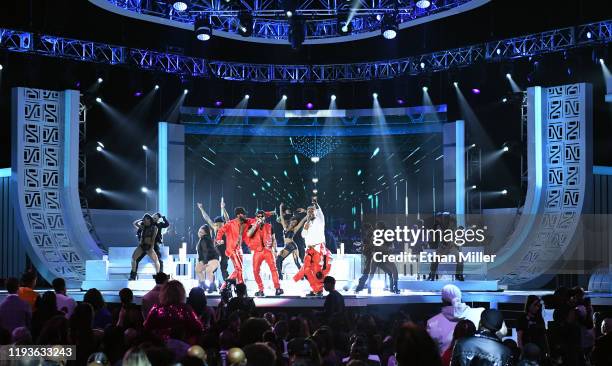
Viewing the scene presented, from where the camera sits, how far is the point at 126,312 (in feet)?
17.0

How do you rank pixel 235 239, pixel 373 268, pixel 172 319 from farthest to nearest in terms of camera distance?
pixel 373 268
pixel 235 239
pixel 172 319

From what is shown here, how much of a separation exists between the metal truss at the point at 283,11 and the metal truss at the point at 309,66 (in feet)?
2.98

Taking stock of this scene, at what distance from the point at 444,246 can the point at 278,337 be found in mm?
8852

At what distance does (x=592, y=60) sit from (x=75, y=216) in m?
10.4

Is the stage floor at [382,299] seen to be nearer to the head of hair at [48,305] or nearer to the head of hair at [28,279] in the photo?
the head of hair at [28,279]

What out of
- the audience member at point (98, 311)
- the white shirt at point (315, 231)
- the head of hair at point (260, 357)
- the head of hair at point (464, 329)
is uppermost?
the white shirt at point (315, 231)

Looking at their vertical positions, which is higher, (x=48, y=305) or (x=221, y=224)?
(x=221, y=224)

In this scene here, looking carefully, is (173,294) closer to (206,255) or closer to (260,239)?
(260,239)

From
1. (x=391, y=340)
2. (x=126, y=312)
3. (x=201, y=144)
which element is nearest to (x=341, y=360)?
(x=391, y=340)

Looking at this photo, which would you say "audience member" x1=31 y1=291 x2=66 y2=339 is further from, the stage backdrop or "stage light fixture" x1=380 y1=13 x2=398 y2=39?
"stage light fixture" x1=380 y1=13 x2=398 y2=39

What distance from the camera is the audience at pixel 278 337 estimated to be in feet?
9.91

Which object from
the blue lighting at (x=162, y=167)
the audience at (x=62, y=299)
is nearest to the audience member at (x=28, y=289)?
the audience at (x=62, y=299)

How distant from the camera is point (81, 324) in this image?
187 inches

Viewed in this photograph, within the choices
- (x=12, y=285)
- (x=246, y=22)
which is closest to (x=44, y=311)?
(x=12, y=285)
